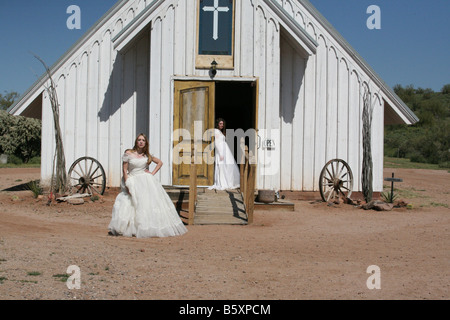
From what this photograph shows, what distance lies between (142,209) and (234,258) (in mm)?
2408

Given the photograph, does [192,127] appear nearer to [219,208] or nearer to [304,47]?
[219,208]

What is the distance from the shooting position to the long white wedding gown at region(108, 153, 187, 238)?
30.2ft

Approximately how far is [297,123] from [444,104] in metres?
52.9

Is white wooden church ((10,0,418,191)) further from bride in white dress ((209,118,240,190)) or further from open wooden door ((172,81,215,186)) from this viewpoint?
open wooden door ((172,81,215,186))

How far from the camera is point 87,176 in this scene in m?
14.2

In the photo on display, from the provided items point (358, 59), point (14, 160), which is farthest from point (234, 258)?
point (14, 160)

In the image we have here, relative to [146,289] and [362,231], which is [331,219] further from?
[146,289]

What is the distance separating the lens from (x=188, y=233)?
9578 millimetres

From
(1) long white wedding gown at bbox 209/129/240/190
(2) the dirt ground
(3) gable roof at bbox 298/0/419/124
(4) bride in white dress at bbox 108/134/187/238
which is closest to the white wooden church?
(3) gable roof at bbox 298/0/419/124

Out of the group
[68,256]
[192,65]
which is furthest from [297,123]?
[68,256]

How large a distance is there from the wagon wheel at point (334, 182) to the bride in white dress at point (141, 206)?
5.53 metres

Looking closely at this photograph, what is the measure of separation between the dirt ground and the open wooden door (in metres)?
2.14

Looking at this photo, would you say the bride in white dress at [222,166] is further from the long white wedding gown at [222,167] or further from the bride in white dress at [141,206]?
the bride in white dress at [141,206]

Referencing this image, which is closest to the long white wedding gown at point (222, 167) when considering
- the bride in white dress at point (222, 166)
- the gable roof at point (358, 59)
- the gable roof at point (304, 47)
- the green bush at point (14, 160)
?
the bride in white dress at point (222, 166)
